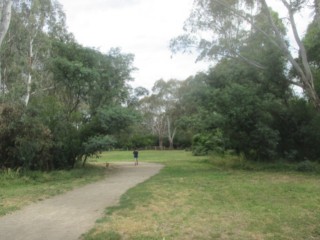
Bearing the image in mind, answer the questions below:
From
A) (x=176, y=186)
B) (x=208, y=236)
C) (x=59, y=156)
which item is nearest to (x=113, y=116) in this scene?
(x=59, y=156)

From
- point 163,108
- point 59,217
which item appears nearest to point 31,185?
point 59,217

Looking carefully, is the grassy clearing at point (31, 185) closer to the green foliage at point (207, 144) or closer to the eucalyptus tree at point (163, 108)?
the green foliage at point (207, 144)

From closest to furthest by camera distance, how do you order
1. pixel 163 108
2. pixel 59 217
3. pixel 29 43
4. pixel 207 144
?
1. pixel 59 217
2. pixel 29 43
3. pixel 207 144
4. pixel 163 108

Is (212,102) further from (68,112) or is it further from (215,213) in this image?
(215,213)

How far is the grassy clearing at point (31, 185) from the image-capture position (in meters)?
10.3

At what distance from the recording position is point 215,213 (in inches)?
324

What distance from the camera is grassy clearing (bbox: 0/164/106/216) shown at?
33.7 ft

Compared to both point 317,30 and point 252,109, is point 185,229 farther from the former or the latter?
point 317,30

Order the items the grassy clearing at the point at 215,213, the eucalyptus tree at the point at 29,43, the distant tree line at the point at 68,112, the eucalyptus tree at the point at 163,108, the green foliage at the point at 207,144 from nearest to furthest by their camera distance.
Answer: the grassy clearing at the point at 215,213
the distant tree line at the point at 68,112
the eucalyptus tree at the point at 29,43
the green foliage at the point at 207,144
the eucalyptus tree at the point at 163,108

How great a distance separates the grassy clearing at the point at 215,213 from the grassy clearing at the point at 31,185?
2782mm

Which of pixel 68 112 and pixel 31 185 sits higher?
pixel 68 112

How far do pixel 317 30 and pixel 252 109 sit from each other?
5.07 m

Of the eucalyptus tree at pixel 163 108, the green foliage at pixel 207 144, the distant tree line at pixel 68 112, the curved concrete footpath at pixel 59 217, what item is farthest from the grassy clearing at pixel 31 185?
the eucalyptus tree at pixel 163 108

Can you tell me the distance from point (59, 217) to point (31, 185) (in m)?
6.92
